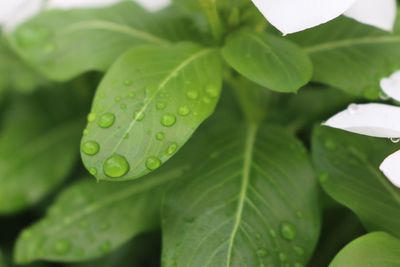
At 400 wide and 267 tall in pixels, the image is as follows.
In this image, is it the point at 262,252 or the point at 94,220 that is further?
the point at 94,220

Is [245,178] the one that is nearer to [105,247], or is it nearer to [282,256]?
[282,256]

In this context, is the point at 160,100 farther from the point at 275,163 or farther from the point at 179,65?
the point at 275,163

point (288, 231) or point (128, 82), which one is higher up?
point (128, 82)

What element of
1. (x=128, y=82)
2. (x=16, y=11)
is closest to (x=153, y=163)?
(x=128, y=82)

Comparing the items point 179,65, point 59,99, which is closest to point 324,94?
point 179,65

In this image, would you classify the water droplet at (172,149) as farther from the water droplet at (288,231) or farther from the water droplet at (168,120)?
the water droplet at (288,231)

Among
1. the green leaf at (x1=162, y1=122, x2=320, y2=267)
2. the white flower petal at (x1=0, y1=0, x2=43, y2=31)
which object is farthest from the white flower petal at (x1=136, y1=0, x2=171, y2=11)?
the green leaf at (x1=162, y1=122, x2=320, y2=267)

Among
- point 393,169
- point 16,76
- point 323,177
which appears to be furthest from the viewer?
point 16,76

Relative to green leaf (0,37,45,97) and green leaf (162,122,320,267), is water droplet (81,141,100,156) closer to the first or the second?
green leaf (162,122,320,267)
